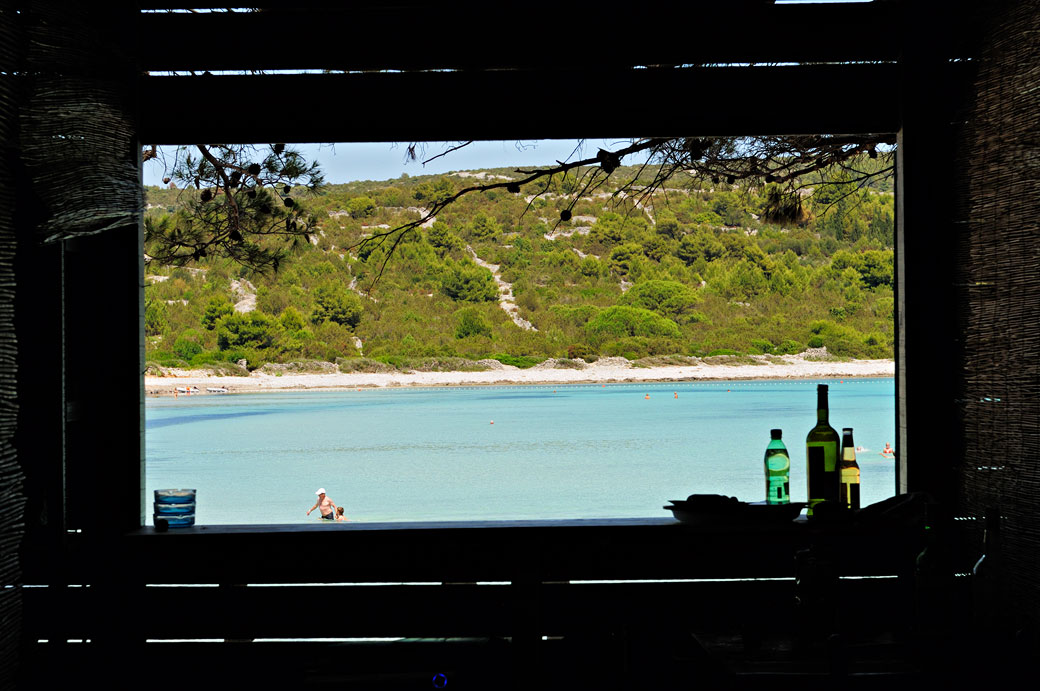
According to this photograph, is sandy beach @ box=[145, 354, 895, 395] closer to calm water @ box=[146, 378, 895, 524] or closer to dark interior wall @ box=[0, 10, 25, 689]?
calm water @ box=[146, 378, 895, 524]

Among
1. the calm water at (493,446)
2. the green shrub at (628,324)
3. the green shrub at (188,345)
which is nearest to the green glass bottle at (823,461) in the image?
the calm water at (493,446)

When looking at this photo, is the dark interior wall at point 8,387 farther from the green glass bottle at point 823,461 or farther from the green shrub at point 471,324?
the green shrub at point 471,324

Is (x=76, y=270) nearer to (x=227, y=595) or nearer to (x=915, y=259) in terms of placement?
(x=227, y=595)

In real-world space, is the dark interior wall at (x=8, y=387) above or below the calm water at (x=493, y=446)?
above

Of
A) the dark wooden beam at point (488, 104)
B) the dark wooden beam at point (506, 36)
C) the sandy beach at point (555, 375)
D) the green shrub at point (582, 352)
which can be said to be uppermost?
the dark wooden beam at point (506, 36)

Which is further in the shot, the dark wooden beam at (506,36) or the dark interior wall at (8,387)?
the dark wooden beam at (506,36)

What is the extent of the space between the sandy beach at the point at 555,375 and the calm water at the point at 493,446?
484mm

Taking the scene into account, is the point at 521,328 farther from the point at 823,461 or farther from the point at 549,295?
the point at 823,461

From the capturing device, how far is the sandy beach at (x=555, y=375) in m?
31.3

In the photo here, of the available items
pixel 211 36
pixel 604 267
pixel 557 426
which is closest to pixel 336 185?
pixel 604 267

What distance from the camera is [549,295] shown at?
32344 millimetres

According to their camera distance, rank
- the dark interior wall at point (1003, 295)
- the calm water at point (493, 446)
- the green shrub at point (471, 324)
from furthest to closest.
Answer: the green shrub at point (471, 324), the calm water at point (493, 446), the dark interior wall at point (1003, 295)

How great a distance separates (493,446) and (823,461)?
77.3 ft

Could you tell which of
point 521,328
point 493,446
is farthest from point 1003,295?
point 521,328
